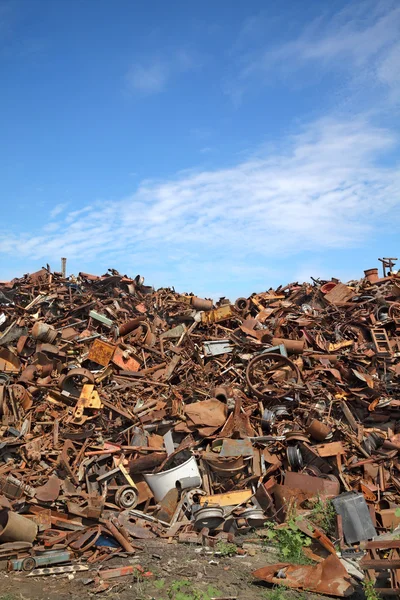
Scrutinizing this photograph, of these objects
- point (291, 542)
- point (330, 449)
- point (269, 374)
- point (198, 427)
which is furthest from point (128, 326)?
point (291, 542)

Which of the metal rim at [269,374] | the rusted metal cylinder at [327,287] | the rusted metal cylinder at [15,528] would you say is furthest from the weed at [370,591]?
the rusted metal cylinder at [327,287]

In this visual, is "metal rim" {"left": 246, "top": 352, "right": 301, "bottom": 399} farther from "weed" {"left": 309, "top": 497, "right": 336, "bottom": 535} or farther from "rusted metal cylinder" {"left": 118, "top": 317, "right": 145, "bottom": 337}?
"rusted metal cylinder" {"left": 118, "top": 317, "right": 145, "bottom": 337}

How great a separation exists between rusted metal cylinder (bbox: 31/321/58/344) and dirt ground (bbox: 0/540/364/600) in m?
6.54

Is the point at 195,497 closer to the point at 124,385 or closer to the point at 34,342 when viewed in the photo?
the point at 124,385

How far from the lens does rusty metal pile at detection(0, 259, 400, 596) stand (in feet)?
26.3

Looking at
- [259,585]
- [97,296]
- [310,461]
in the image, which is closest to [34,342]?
[97,296]

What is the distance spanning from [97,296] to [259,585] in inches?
426

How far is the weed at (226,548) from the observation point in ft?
24.8

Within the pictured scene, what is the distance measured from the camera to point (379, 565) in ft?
19.0

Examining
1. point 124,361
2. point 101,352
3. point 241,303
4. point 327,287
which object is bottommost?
point 124,361

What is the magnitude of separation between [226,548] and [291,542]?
101cm

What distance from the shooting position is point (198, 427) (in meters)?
10.2

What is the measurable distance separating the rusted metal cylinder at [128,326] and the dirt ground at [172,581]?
6663mm

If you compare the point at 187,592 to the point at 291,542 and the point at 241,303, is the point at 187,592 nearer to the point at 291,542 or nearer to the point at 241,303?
the point at 291,542
